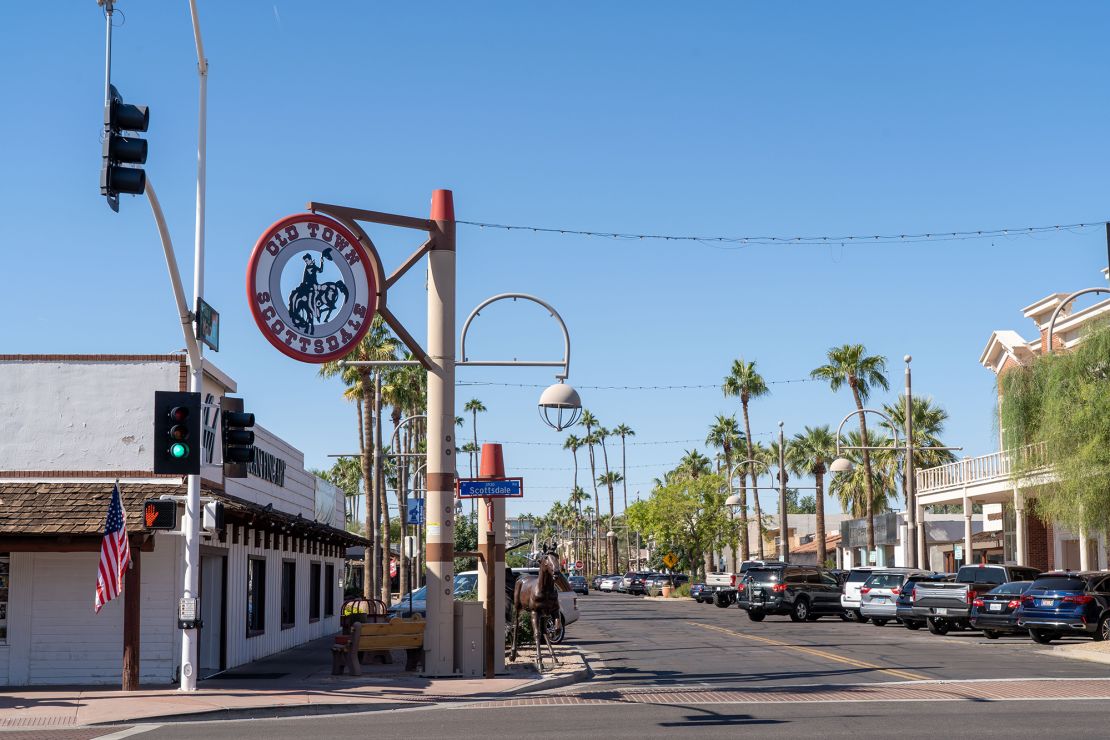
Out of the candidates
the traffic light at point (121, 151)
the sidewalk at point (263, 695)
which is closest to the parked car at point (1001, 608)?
the sidewalk at point (263, 695)

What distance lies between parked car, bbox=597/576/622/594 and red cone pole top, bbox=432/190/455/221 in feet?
259

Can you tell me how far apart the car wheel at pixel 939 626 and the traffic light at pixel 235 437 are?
22431mm

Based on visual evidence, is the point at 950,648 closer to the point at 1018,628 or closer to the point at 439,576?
the point at 1018,628

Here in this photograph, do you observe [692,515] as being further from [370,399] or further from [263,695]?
[263,695]

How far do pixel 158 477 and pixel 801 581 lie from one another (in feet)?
85.1

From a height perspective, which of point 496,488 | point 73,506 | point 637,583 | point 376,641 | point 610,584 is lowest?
point 610,584

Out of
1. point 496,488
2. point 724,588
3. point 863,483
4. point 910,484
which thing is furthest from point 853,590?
point 863,483

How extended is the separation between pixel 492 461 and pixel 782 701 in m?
7.39

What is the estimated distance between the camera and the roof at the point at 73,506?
1900 cm

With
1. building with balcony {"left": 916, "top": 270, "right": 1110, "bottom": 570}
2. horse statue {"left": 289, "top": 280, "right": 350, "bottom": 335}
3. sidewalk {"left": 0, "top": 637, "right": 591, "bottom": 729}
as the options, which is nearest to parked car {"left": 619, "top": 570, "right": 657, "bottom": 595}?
building with balcony {"left": 916, "top": 270, "right": 1110, "bottom": 570}

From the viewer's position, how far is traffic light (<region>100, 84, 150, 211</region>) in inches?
485

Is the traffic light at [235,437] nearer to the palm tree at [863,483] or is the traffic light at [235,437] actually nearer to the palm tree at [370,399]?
the palm tree at [370,399]

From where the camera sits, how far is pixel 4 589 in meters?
20.3

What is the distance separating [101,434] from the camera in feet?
69.3
